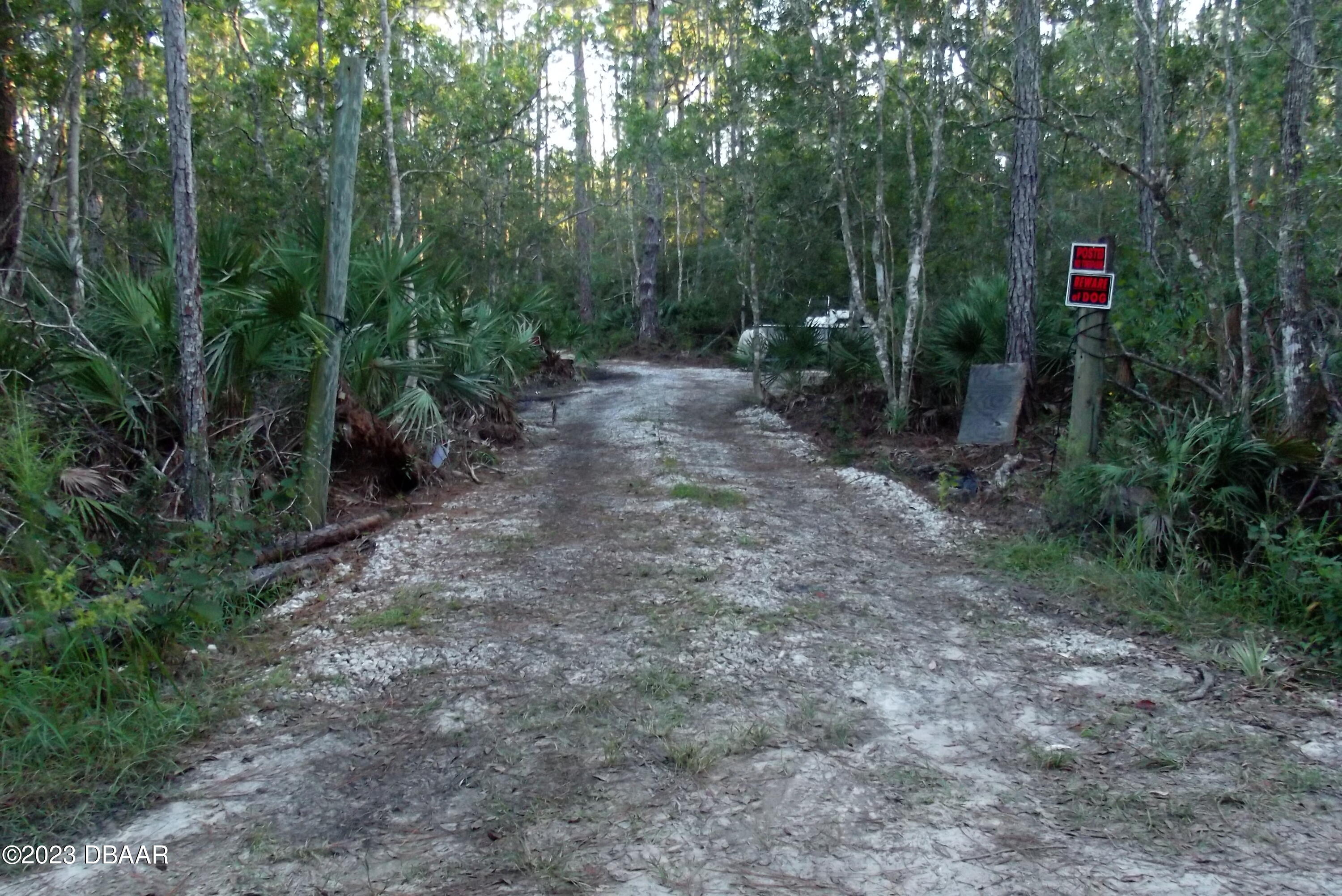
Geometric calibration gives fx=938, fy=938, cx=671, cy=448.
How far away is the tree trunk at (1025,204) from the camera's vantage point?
1078 cm

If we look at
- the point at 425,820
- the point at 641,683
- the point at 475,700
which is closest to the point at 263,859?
the point at 425,820

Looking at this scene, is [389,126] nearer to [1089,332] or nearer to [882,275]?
[882,275]

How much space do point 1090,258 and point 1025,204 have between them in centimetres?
421

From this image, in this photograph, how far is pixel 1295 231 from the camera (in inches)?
256

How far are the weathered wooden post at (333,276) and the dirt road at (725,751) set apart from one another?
0.96 meters

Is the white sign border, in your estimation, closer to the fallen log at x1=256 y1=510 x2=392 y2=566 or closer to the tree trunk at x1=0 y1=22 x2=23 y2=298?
the fallen log at x1=256 y1=510 x2=392 y2=566

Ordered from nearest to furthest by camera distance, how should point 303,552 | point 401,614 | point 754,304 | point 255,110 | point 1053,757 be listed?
point 1053,757, point 401,614, point 303,552, point 255,110, point 754,304

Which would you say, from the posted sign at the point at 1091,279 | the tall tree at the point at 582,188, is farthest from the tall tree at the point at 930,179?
the tall tree at the point at 582,188

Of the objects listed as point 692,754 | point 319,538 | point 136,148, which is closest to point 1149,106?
point 319,538

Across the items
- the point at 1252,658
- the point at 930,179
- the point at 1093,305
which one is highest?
the point at 930,179

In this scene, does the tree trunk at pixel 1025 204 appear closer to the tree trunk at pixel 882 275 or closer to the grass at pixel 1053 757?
the tree trunk at pixel 882 275

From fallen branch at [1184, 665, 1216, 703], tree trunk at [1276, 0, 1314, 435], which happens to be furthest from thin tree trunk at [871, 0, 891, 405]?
fallen branch at [1184, 665, 1216, 703]

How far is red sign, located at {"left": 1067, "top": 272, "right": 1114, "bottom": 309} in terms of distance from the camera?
23.3 ft

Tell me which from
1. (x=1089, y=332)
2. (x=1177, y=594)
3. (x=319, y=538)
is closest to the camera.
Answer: (x=1177, y=594)
